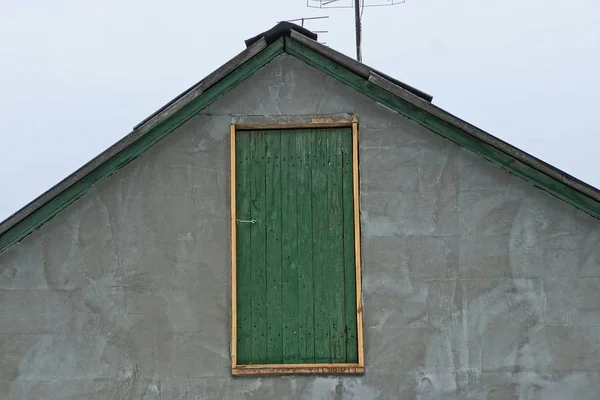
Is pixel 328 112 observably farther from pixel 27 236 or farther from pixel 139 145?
pixel 27 236

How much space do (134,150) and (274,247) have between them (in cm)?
185

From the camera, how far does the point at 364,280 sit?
9.26 m

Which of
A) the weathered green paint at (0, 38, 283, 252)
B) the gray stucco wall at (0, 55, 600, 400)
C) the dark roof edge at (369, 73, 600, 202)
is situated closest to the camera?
the dark roof edge at (369, 73, 600, 202)

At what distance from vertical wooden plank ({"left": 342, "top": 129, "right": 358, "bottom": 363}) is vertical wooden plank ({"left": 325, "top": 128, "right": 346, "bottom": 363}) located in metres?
0.04

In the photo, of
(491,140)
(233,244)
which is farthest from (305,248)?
(491,140)

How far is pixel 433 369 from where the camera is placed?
9102 mm

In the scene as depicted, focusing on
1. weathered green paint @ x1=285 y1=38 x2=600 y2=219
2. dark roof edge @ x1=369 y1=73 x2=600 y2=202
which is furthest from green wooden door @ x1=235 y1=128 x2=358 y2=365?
dark roof edge @ x1=369 y1=73 x2=600 y2=202

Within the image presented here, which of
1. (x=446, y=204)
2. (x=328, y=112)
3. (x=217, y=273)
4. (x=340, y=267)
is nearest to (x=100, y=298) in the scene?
(x=217, y=273)

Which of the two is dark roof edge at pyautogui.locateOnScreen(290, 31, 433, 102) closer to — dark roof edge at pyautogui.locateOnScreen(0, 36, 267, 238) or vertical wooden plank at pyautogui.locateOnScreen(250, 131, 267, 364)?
dark roof edge at pyautogui.locateOnScreen(0, 36, 267, 238)

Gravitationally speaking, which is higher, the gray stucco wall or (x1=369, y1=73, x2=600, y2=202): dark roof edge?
(x1=369, y1=73, x2=600, y2=202): dark roof edge

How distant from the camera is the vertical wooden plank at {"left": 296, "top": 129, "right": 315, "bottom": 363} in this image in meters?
9.25

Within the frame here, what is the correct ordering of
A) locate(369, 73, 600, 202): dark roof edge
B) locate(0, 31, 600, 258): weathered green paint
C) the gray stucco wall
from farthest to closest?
1. locate(0, 31, 600, 258): weathered green paint
2. the gray stucco wall
3. locate(369, 73, 600, 202): dark roof edge

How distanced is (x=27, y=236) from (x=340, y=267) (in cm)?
338

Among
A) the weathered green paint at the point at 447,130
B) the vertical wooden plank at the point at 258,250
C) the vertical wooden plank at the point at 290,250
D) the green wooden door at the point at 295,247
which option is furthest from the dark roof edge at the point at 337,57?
the vertical wooden plank at the point at 258,250
